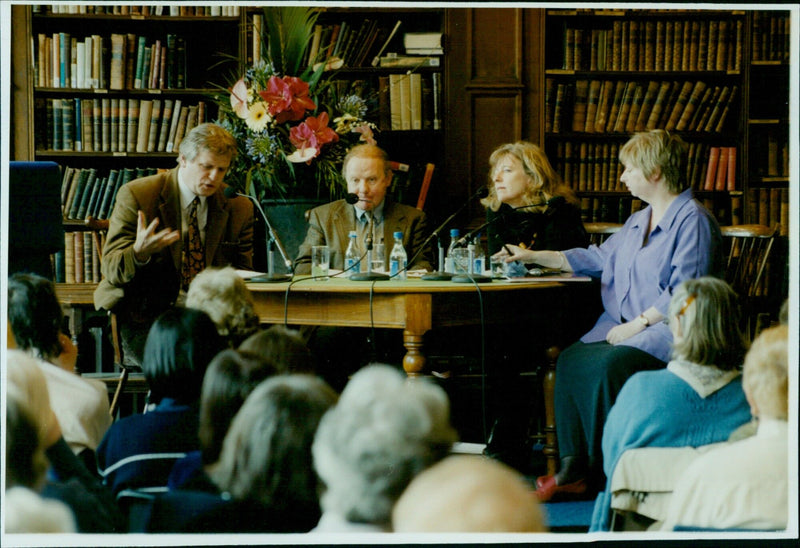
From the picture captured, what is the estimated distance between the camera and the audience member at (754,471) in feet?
6.30

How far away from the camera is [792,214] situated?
2.05 m

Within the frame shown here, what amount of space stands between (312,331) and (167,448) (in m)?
0.72

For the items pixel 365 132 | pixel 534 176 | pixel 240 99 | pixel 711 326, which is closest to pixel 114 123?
pixel 240 99

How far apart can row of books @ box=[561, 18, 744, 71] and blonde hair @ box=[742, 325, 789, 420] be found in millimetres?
2346

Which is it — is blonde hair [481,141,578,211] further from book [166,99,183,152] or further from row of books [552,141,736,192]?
book [166,99,183,152]

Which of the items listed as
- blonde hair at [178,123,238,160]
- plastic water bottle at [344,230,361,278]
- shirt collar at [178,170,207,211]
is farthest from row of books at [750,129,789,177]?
shirt collar at [178,170,207,211]

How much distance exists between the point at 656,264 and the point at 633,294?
12 cm

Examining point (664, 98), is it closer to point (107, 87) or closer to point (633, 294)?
point (633, 294)

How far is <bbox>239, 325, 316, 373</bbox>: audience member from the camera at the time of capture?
206 cm

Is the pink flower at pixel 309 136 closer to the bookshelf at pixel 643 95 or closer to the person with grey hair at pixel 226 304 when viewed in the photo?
the person with grey hair at pixel 226 304

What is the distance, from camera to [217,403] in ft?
6.50

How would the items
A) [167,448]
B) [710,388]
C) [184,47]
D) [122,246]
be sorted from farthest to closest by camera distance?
[184,47], [122,246], [710,388], [167,448]

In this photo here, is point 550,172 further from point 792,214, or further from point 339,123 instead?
point 792,214

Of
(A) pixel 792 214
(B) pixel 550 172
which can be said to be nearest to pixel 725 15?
(B) pixel 550 172
